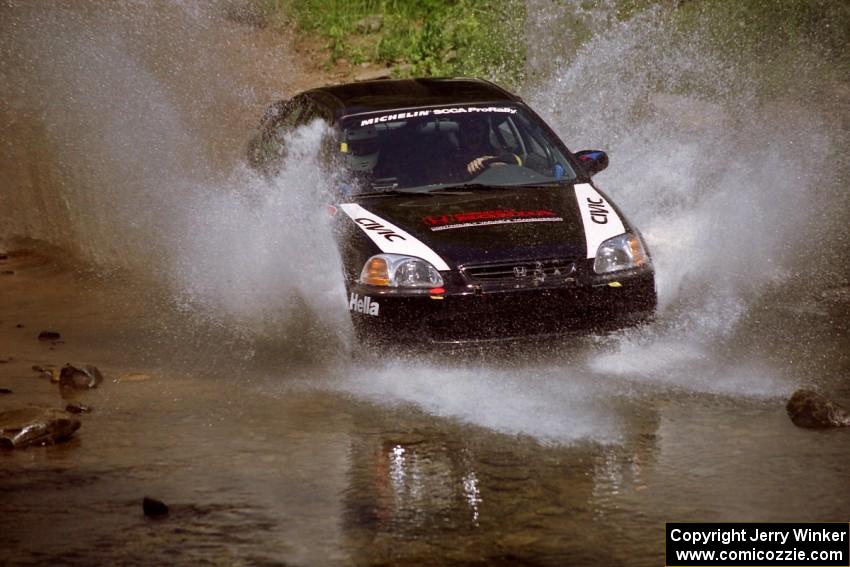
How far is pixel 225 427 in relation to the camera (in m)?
6.28

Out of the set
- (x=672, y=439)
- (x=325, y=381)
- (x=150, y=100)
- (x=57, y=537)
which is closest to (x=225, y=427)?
(x=325, y=381)

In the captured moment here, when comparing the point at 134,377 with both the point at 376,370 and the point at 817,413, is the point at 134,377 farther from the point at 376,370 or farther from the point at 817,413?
the point at 817,413

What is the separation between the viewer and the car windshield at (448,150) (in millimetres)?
7844

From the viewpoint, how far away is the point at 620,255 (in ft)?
22.9

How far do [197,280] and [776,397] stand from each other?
4.64 meters

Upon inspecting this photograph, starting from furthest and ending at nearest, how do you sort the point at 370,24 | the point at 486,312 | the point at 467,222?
the point at 370,24, the point at 467,222, the point at 486,312

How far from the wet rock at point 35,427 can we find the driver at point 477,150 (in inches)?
117

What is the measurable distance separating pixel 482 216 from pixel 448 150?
1.04 metres

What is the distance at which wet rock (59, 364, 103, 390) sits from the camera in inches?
281

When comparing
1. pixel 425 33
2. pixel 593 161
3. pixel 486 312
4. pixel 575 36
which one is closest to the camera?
pixel 486 312

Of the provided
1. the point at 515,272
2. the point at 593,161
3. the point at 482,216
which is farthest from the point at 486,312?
the point at 593,161

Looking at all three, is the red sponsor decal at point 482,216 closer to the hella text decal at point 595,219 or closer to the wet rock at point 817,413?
the hella text decal at point 595,219

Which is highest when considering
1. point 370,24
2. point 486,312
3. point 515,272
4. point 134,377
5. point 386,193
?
point 370,24

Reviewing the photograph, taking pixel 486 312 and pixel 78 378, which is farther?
pixel 78 378
